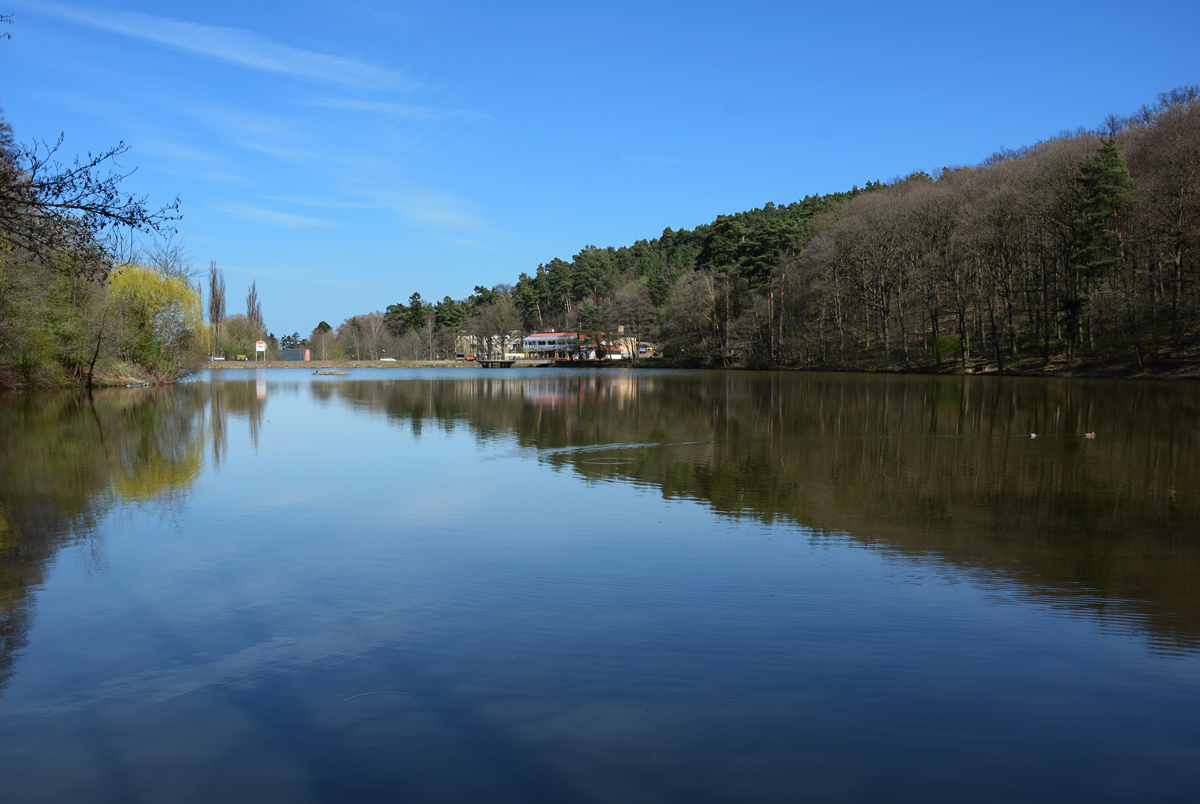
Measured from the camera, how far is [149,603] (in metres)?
6.66

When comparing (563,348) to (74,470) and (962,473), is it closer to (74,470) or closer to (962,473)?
(74,470)

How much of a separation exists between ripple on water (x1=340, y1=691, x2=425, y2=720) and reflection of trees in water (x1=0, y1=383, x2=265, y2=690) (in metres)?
2.36

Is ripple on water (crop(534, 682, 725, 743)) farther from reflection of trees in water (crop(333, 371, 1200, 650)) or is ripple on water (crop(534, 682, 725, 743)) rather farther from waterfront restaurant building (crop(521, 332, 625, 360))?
waterfront restaurant building (crop(521, 332, 625, 360))

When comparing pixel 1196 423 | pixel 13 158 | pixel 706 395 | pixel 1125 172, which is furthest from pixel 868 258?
pixel 13 158

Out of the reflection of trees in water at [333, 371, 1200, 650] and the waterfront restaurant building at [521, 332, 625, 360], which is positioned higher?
the waterfront restaurant building at [521, 332, 625, 360]

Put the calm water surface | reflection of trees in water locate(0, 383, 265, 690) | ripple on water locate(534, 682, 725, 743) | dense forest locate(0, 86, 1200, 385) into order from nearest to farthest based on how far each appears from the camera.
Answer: the calm water surface
ripple on water locate(534, 682, 725, 743)
reflection of trees in water locate(0, 383, 265, 690)
dense forest locate(0, 86, 1200, 385)

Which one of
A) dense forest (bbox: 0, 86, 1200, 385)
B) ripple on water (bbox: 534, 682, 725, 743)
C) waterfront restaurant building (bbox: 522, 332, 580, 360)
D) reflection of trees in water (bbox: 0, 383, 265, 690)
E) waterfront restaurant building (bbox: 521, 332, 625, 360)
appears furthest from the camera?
waterfront restaurant building (bbox: 522, 332, 580, 360)

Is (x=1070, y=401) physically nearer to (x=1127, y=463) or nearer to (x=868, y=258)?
(x=1127, y=463)

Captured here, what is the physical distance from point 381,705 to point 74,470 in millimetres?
12238

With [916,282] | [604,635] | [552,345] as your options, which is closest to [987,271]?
[916,282]

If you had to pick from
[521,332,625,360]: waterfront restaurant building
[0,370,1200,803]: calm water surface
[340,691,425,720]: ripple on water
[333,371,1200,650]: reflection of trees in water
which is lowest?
[333,371,1200,650]: reflection of trees in water

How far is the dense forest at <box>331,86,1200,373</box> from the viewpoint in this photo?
149ft

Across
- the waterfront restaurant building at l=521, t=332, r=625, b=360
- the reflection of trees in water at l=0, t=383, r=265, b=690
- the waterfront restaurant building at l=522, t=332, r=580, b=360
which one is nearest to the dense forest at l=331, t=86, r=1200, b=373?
the waterfront restaurant building at l=521, t=332, r=625, b=360

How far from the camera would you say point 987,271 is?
5975 centimetres
